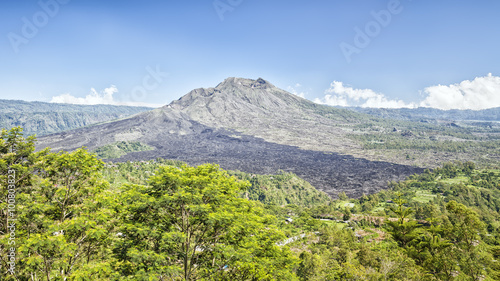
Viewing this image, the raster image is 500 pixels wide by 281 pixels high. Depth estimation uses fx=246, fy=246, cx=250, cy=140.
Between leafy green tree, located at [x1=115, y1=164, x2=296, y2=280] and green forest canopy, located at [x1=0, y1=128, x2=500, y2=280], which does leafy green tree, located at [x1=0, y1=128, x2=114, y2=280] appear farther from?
leafy green tree, located at [x1=115, y1=164, x2=296, y2=280]

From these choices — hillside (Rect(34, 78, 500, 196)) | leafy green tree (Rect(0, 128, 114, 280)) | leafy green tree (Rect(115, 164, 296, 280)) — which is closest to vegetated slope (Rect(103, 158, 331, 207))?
hillside (Rect(34, 78, 500, 196))

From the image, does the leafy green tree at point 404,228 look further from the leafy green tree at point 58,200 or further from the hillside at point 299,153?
the hillside at point 299,153

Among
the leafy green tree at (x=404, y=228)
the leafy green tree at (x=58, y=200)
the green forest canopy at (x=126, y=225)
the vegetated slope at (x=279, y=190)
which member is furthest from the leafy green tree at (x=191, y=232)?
the vegetated slope at (x=279, y=190)

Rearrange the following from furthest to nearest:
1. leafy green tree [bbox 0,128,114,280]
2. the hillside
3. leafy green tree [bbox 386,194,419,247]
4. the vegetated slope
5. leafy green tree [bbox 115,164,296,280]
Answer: the hillside < the vegetated slope < leafy green tree [bbox 386,194,419,247] < leafy green tree [bbox 0,128,114,280] < leafy green tree [bbox 115,164,296,280]

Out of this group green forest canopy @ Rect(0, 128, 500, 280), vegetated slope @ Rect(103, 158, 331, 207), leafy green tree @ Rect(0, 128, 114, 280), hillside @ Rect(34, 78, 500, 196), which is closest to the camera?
green forest canopy @ Rect(0, 128, 500, 280)

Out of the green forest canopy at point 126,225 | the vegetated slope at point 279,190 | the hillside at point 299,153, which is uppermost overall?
the green forest canopy at point 126,225

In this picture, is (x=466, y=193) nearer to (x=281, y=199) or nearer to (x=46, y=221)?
(x=281, y=199)

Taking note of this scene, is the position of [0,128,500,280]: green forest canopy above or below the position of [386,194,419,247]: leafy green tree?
above

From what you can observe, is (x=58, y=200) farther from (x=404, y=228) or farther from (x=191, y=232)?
(x=404, y=228)

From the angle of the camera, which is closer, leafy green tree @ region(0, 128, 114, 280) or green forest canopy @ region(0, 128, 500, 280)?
green forest canopy @ region(0, 128, 500, 280)

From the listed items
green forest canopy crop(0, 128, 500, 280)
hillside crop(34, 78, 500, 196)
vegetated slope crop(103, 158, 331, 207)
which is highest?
green forest canopy crop(0, 128, 500, 280)
